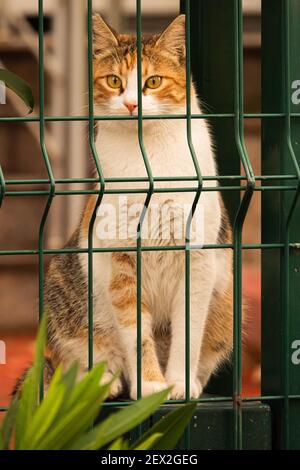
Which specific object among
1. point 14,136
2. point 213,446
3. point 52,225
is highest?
point 14,136

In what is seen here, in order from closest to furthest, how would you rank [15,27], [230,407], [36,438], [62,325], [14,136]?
[36,438], [230,407], [62,325], [15,27], [14,136]

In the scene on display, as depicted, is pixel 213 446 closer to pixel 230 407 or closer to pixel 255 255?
pixel 230 407

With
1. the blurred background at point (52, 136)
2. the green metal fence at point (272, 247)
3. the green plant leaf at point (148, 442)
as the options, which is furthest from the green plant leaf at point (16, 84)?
the blurred background at point (52, 136)

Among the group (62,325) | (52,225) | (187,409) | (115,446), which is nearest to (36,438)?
(115,446)

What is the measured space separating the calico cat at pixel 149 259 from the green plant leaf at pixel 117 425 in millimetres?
1639

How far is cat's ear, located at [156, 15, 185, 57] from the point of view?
446 cm

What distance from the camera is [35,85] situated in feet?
38.4

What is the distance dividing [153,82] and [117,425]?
220 cm

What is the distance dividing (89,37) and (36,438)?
5.17ft

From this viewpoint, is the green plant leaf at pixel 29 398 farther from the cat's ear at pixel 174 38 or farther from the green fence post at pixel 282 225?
the cat's ear at pixel 174 38

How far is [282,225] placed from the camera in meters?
4.06

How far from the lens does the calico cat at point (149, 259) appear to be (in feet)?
14.4

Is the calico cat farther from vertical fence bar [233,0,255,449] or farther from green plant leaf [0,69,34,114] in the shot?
green plant leaf [0,69,34,114]

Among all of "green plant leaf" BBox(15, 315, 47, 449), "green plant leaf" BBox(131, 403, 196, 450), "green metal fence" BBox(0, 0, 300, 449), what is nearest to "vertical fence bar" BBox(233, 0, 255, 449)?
"green metal fence" BBox(0, 0, 300, 449)
